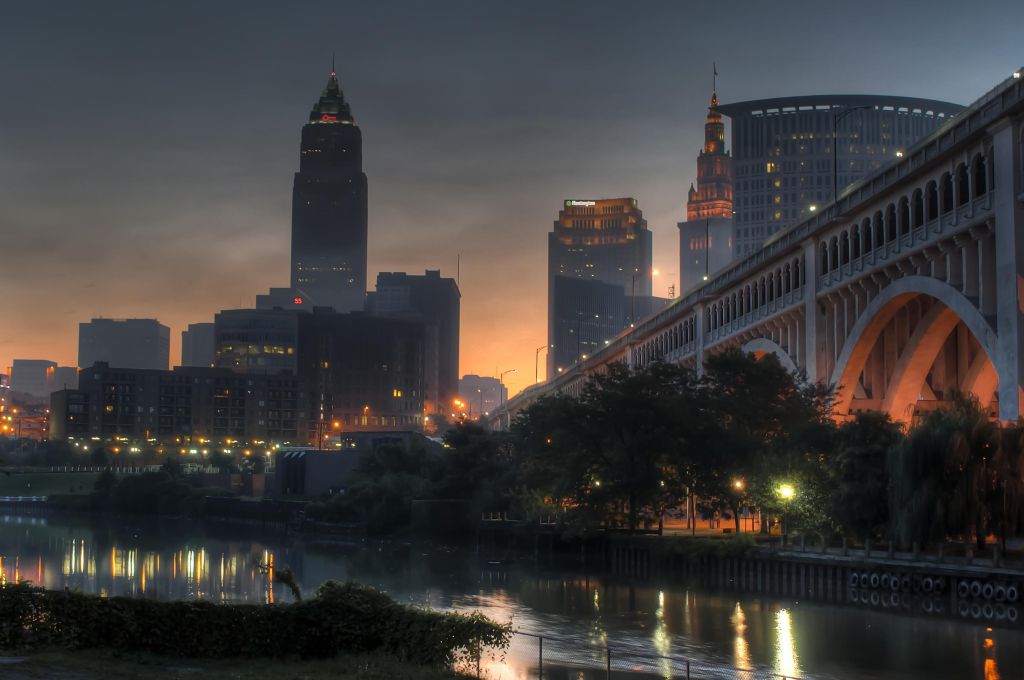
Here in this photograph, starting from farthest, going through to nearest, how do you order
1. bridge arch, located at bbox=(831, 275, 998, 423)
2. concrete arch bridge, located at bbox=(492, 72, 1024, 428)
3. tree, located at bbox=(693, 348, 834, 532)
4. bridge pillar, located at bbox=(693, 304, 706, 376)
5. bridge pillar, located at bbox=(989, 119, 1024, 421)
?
bridge pillar, located at bbox=(693, 304, 706, 376)
tree, located at bbox=(693, 348, 834, 532)
bridge arch, located at bbox=(831, 275, 998, 423)
concrete arch bridge, located at bbox=(492, 72, 1024, 428)
bridge pillar, located at bbox=(989, 119, 1024, 421)

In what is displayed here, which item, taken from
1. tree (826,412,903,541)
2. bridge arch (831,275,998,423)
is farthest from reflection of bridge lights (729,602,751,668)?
bridge arch (831,275,998,423)

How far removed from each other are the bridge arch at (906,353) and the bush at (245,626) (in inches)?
1755

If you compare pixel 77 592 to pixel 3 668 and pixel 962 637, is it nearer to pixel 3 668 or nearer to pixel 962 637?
pixel 3 668

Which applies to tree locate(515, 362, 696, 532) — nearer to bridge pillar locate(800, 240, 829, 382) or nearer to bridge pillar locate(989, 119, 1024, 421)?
bridge pillar locate(800, 240, 829, 382)

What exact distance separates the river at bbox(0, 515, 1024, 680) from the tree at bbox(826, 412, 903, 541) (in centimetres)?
719

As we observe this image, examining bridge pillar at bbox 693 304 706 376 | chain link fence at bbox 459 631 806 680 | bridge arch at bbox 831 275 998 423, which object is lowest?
chain link fence at bbox 459 631 806 680

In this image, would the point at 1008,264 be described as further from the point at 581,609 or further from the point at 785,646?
the point at 581,609

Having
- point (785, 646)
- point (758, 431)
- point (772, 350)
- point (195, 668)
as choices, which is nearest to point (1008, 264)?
point (785, 646)

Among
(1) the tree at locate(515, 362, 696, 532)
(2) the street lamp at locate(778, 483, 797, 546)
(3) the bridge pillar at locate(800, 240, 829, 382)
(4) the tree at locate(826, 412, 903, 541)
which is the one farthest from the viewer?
(1) the tree at locate(515, 362, 696, 532)

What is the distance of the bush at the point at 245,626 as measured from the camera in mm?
32375

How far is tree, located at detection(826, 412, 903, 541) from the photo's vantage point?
70.2 metres

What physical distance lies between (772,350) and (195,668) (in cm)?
7788

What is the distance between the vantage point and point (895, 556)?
66.7 meters

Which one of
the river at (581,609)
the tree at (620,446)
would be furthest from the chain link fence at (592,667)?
the tree at (620,446)
